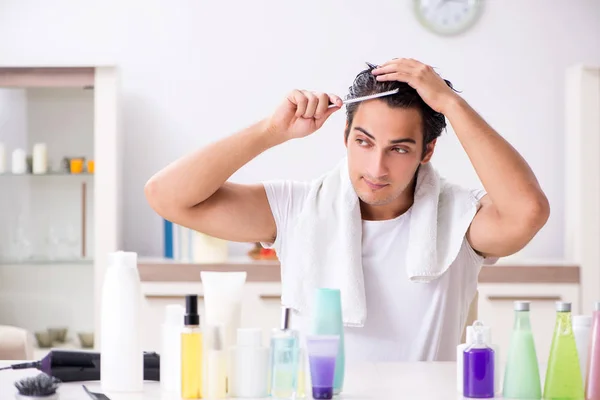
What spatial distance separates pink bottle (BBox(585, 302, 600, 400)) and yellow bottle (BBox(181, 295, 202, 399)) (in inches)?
25.9

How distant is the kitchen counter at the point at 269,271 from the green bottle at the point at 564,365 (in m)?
2.08

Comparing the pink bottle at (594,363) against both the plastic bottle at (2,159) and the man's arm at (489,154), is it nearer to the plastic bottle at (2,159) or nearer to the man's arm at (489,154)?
the man's arm at (489,154)

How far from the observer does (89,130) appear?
12.5ft

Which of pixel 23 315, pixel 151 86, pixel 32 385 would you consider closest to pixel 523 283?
pixel 151 86

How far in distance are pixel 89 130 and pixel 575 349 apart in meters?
2.72

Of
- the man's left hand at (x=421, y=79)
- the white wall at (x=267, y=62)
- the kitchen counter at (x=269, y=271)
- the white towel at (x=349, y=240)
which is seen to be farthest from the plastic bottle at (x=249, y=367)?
the white wall at (x=267, y=62)

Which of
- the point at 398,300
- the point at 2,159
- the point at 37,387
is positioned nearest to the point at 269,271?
the point at 2,159

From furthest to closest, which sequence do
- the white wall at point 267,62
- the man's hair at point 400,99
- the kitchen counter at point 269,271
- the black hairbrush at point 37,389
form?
the white wall at point 267,62
the kitchen counter at point 269,271
the man's hair at point 400,99
the black hairbrush at point 37,389

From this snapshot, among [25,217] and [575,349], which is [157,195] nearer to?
[575,349]

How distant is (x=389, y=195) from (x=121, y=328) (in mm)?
749

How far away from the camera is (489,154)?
1.96 meters

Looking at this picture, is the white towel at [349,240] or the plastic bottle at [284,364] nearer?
the plastic bottle at [284,364]

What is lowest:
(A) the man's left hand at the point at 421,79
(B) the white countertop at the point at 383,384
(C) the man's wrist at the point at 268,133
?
(B) the white countertop at the point at 383,384

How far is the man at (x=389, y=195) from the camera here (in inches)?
77.4
